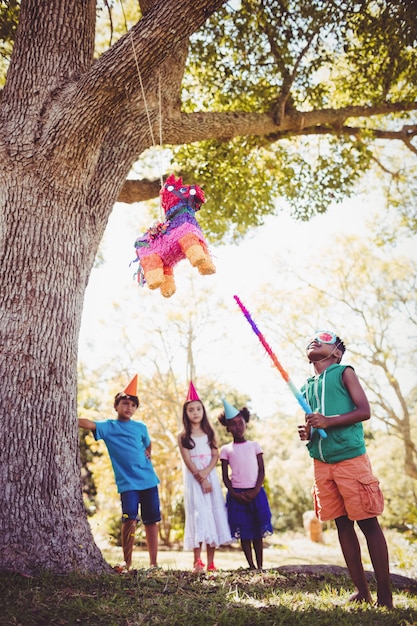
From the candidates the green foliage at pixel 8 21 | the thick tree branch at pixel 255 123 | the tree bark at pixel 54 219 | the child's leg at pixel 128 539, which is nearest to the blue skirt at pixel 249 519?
the child's leg at pixel 128 539

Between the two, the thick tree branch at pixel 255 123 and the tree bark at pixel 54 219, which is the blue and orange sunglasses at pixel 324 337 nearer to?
the tree bark at pixel 54 219

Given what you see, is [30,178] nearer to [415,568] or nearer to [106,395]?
[415,568]

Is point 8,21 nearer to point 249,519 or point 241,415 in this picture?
point 241,415

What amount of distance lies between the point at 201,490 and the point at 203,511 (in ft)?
0.56

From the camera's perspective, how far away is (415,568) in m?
5.10

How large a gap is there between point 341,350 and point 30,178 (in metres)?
2.33

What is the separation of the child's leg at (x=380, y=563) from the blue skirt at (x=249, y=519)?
1579mm

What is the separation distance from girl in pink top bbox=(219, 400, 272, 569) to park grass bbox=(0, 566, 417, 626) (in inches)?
41.1

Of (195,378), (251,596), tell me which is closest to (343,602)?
(251,596)

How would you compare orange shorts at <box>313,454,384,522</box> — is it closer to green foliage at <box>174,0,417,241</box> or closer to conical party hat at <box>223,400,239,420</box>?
conical party hat at <box>223,400,239,420</box>

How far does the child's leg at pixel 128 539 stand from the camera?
3726 mm

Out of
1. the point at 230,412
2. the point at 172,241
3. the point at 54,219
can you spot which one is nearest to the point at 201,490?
the point at 230,412

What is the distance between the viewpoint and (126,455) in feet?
13.2

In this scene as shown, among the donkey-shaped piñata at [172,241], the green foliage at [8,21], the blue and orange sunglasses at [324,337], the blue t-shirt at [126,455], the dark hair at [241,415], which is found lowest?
the blue t-shirt at [126,455]
